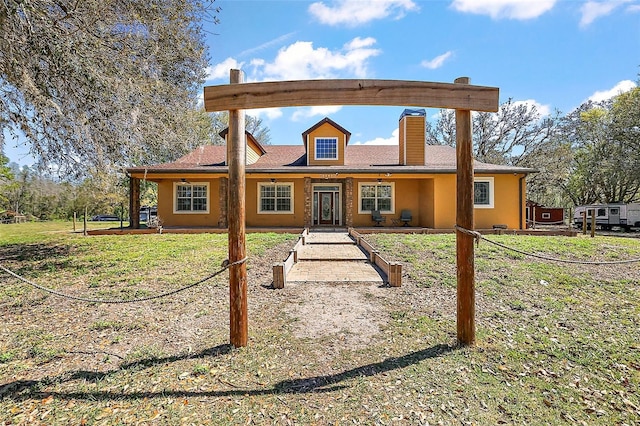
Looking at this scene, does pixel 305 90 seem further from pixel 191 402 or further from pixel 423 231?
pixel 423 231

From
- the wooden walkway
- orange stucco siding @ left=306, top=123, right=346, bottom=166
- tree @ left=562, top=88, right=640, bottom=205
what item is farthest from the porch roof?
tree @ left=562, top=88, right=640, bottom=205

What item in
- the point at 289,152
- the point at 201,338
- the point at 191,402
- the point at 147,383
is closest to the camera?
the point at 191,402

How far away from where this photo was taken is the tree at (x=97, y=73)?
5441 millimetres

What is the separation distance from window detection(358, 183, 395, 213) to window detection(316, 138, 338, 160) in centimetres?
219

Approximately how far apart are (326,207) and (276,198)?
256cm

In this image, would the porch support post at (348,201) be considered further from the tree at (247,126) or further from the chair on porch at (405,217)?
the tree at (247,126)

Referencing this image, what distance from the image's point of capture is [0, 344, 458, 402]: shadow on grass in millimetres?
2684

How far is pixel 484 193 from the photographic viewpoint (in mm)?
14109

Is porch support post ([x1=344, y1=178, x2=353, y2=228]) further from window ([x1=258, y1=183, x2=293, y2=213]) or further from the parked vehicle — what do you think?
the parked vehicle

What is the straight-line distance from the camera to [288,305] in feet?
15.6

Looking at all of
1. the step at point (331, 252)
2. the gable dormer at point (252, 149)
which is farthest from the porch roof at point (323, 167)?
the step at point (331, 252)

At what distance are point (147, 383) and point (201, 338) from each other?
861 millimetres

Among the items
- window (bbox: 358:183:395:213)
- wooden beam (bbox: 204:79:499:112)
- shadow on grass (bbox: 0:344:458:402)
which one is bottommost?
shadow on grass (bbox: 0:344:458:402)

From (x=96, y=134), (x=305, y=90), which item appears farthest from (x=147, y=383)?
(x=96, y=134)
